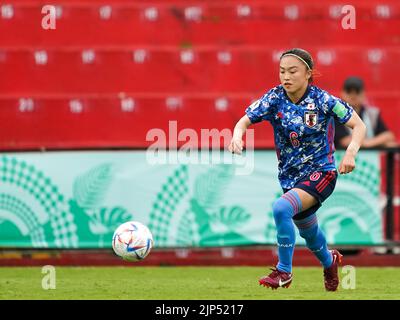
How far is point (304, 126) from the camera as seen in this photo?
27.1ft

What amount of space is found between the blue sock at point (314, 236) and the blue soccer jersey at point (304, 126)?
313mm

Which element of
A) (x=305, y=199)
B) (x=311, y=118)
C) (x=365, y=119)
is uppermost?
(x=365, y=119)

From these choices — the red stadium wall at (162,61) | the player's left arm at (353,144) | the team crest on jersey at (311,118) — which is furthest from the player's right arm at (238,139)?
the red stadium wall at (162,61)

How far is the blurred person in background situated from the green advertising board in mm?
665

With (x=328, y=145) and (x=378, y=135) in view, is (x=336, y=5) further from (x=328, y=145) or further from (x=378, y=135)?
(x=328, y=145)

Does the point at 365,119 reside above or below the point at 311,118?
above

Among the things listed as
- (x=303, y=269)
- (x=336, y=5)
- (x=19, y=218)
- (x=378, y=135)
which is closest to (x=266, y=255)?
(x=303, y=269)

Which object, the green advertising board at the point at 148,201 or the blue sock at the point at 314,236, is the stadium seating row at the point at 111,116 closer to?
the green advertising board at the point at 148,201

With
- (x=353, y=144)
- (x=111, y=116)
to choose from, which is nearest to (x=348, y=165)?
(x=353, y=144)

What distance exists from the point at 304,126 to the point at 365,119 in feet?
13.4

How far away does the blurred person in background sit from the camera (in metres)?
11.9

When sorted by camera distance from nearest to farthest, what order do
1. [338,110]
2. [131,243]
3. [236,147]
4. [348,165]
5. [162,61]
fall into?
[348,165] < [236,147] < [338,110] < [131,243] < [162,61]

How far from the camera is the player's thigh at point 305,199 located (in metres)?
8.12

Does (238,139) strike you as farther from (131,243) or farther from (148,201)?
(148,201)
